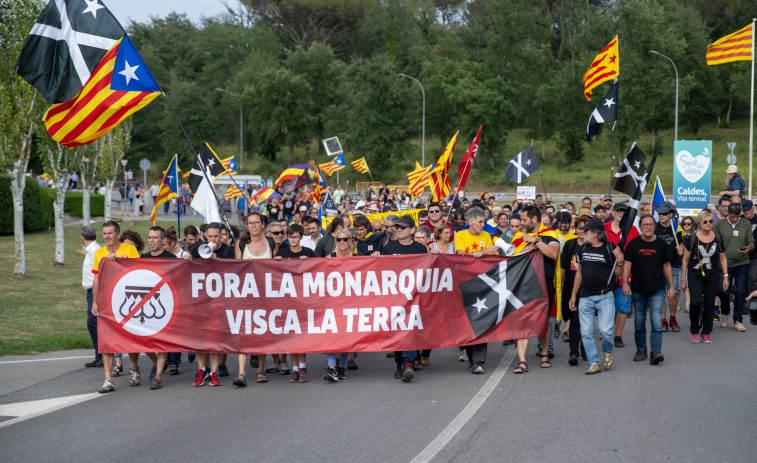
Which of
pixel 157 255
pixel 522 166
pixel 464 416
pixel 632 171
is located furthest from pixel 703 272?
pixel 522 166

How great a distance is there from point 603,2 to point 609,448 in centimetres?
8461

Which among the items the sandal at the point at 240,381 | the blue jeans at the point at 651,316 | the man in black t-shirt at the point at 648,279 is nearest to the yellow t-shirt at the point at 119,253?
the sandal at the point at 240,381

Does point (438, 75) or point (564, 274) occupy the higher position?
point (438, 75)

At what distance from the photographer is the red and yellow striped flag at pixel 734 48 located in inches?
942

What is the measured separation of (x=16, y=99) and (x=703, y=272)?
14773 mm

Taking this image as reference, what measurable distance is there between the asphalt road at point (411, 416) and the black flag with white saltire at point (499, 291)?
26.2 inches

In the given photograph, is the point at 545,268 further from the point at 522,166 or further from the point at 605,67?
the point at 605,67

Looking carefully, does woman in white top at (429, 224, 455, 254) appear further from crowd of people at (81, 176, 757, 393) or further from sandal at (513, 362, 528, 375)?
sandal at (513, 362, 528, 375)

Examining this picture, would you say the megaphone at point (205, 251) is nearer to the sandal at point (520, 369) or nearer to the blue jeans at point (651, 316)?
the sandal at point (520, 369)

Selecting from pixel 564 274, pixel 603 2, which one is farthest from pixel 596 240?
pixel 603 2

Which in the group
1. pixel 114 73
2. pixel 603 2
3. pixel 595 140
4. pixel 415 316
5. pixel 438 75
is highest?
pixel 603 2

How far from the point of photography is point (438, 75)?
220ft

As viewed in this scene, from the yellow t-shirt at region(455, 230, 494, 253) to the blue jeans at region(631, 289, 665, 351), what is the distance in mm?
1958

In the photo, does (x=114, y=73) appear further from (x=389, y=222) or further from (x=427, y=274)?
(x=427, y=274)
